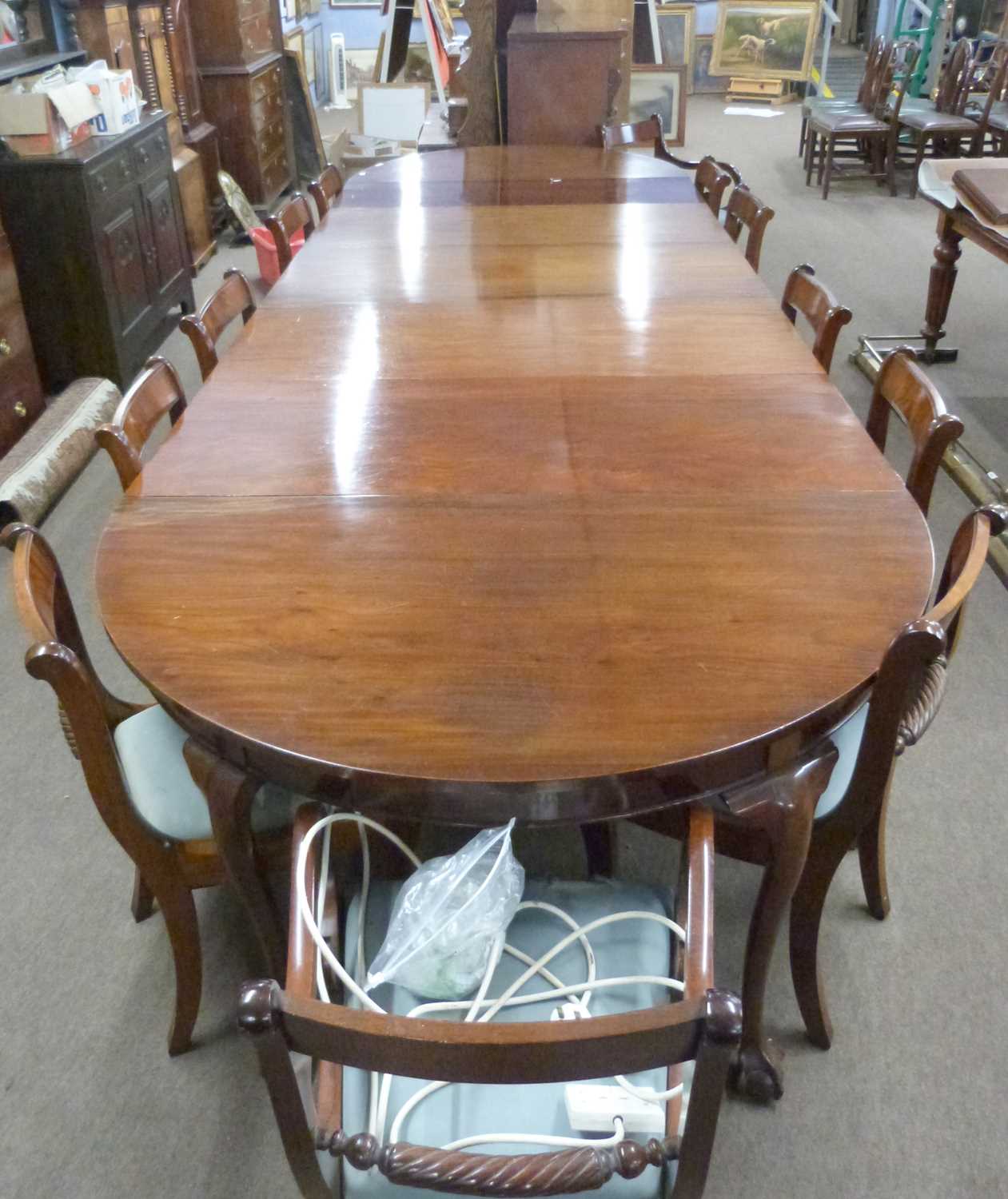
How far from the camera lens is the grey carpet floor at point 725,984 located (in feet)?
4.17

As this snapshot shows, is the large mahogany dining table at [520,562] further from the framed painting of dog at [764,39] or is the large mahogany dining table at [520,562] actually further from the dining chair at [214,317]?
the framed painting of dog at [764,39]

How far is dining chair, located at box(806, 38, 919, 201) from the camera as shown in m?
5.45

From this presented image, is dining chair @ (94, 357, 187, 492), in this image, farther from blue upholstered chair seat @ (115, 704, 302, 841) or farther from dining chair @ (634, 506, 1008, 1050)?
dining chair @ (634, 506, 1008, 1050)

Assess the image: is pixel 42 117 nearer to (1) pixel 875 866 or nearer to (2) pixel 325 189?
(2) pixel 325 189

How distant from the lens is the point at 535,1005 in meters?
1.01

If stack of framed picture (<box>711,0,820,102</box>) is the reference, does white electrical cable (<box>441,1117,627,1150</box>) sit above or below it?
below

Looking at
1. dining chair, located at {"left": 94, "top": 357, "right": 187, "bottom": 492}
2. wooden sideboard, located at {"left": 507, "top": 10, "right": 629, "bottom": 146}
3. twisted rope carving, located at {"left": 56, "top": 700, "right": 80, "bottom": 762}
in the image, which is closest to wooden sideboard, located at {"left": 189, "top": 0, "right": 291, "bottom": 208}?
wooden sideboard, located at {"left": 507, "top": 10, "right": 629, "bottom": 146}

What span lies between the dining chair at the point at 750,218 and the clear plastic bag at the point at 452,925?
163cm

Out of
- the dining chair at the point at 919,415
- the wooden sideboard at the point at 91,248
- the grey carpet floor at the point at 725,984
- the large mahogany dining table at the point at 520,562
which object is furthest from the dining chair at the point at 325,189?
the dining chair at the point at 919,415

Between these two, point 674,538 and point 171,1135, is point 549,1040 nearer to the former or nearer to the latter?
point 674,538

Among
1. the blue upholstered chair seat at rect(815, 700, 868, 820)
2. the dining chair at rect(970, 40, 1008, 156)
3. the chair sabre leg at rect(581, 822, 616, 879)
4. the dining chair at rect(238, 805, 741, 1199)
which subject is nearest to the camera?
the dining chair at rect(238, 805, 741, 1199)

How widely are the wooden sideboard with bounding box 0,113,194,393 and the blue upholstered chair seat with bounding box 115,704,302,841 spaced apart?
2.34 meters

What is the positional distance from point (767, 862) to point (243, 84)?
486cm

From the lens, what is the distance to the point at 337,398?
154 centimetres
